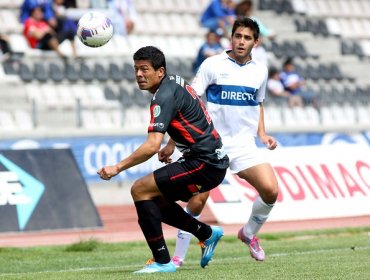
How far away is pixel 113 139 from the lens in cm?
1961

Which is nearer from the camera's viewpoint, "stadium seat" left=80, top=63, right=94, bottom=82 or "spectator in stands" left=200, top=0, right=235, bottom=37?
"stadium seat" left=80, top=63, right=94, bottom=82

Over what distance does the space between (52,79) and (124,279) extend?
496 inches

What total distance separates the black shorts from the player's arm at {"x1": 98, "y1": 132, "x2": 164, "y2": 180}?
0.44m

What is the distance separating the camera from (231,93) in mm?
10875

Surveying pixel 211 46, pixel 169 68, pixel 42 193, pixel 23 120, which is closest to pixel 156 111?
pixel 42 193

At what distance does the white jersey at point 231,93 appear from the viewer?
10.9 meters

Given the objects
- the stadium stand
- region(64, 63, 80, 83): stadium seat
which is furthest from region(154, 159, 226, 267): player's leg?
region(64, 63, 80, 83): stadium seat

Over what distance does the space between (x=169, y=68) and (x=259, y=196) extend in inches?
467

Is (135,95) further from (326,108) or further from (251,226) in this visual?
(251,226)

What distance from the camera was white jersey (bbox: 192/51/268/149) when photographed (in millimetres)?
10852

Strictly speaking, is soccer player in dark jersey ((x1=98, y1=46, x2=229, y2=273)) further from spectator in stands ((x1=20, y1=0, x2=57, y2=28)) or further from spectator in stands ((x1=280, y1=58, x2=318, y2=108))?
spectator in stands ((x1=280, y1=58, x2=318, y2=108))

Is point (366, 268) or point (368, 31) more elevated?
point (366, 268)

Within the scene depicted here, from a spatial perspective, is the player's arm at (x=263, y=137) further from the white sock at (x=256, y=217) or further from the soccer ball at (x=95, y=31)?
the soccer ball at (x=95, y=31)

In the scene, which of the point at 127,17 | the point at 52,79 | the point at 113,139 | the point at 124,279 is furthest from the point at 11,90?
the point at 124,279
